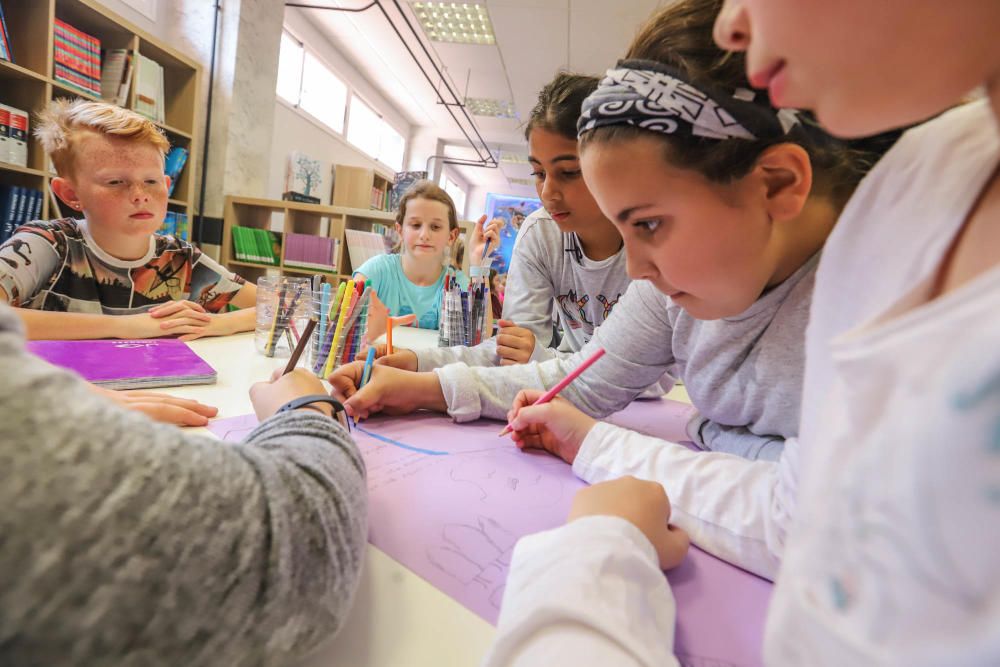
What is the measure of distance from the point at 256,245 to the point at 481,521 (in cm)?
345

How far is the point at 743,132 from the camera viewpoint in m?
0.54

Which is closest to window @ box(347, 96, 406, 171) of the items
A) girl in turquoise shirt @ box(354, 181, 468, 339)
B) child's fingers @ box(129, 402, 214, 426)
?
girl in turquoise shirt @ box(354, 181, 468, 339)

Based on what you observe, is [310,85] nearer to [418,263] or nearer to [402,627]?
[418,263]

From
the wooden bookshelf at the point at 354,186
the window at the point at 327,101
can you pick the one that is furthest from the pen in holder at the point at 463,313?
the wooden bookshelf at the point at 354,186

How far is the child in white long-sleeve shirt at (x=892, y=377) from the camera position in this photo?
18cm

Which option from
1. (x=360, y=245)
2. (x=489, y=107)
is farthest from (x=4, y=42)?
(x=489, y=107)

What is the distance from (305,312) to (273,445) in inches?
30.2

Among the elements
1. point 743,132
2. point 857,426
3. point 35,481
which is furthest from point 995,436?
point 743,132

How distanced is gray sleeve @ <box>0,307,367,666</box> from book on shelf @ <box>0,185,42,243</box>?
2.66 m

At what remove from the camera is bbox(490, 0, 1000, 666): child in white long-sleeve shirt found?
0.18 metres

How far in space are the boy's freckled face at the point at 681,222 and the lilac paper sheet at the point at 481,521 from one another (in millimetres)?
286

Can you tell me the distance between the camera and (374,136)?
6449 millimetres

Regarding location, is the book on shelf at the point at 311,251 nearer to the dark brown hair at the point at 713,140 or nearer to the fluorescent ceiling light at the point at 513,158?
the dark brown hair at the point at 713,140

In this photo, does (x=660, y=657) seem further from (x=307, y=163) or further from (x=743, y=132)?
(x=307, y=163)
